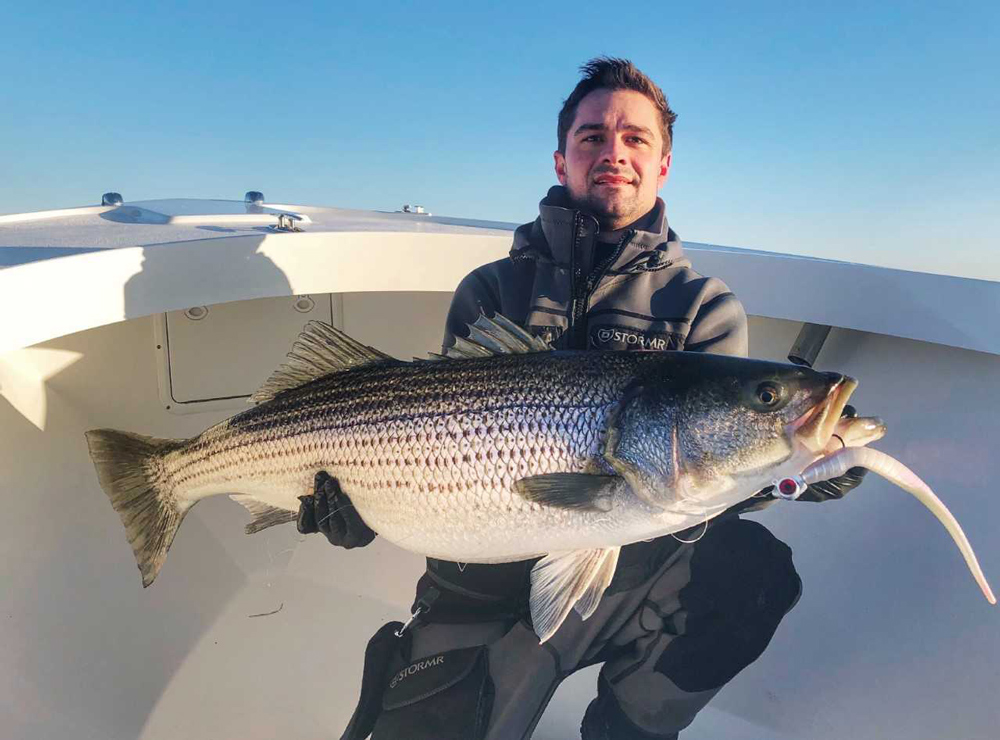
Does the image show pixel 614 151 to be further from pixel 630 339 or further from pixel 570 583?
pixel 570 583

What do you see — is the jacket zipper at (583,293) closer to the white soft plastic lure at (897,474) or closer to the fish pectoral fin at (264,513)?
the white soft plastic lure at (897,474)

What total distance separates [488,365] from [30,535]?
2.23 m

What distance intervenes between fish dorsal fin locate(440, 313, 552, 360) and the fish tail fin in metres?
→ 1.22

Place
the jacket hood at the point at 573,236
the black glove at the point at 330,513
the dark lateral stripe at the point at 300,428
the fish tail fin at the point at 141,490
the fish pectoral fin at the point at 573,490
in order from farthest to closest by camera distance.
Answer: the jacket hood at the point at 573,236
the fish tail fin at the point at 141,490
the black glove at the point at 330,513
the dark lateral stripe at the point at 300,428
the fish pectoral fin at the point at 573,490

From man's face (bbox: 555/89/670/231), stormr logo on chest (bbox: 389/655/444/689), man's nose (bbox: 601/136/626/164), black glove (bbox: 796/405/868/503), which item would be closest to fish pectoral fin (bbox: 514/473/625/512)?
black glove (bbox: 796/405/868/503)

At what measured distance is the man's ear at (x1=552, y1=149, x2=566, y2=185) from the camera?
3.07 meters

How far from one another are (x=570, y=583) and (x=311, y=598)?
2.42m

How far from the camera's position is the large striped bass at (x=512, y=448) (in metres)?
1.97

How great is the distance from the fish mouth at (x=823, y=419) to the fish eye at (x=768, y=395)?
88 millimetres

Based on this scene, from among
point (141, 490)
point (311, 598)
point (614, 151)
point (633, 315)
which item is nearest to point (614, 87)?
point (614, 151)

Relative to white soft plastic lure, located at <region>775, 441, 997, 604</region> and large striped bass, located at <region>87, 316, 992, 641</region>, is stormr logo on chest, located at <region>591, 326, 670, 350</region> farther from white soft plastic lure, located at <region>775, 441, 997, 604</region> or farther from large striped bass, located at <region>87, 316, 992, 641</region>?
white soft plastic lure, located at <region>775, 441, 997, 604</region>

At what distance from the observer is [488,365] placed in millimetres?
2246

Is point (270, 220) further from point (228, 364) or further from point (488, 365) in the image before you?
point (488, 365)

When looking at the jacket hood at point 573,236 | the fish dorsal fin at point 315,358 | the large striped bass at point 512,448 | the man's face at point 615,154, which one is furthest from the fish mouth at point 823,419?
the fish dorsal fin at point 315,358
